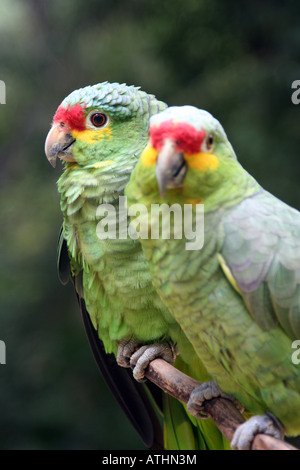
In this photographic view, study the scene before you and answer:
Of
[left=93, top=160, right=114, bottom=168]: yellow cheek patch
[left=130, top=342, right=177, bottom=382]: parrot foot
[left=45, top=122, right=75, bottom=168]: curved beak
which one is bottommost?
[left=130, top=342, right=177, bottom=382]: parrot foot

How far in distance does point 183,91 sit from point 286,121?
1.34ft

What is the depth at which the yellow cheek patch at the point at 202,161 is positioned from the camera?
0.84m

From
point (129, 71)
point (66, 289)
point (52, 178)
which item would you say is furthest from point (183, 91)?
point (66, 289)

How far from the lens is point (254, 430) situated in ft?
3.01

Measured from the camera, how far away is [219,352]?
927 mm

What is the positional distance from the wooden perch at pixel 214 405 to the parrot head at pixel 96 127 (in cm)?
50

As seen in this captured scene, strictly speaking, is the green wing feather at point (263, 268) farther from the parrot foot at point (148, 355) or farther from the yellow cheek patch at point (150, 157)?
the parrot foot at point (148, 355)

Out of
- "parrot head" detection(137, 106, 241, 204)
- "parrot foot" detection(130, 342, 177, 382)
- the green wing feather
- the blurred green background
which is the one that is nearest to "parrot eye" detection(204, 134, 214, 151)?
"parrot head" detection(137, 106, 241, 204)

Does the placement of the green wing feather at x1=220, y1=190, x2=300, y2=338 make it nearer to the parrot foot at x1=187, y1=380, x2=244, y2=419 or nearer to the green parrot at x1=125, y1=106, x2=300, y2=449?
the green parrot at x1=125, y1=106, x2=300, y2=449

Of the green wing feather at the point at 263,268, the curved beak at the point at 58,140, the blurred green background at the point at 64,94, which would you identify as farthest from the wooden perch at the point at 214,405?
the blurred green background at the point at 64,94

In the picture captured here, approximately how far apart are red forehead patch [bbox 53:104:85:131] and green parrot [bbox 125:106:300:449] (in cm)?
32

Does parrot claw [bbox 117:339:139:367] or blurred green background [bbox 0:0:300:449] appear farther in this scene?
blurred green background [bbox 0:0:300:449]

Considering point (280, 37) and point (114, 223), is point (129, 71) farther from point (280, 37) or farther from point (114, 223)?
point (114, 223)

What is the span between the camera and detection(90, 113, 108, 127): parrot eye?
1.17 meters
